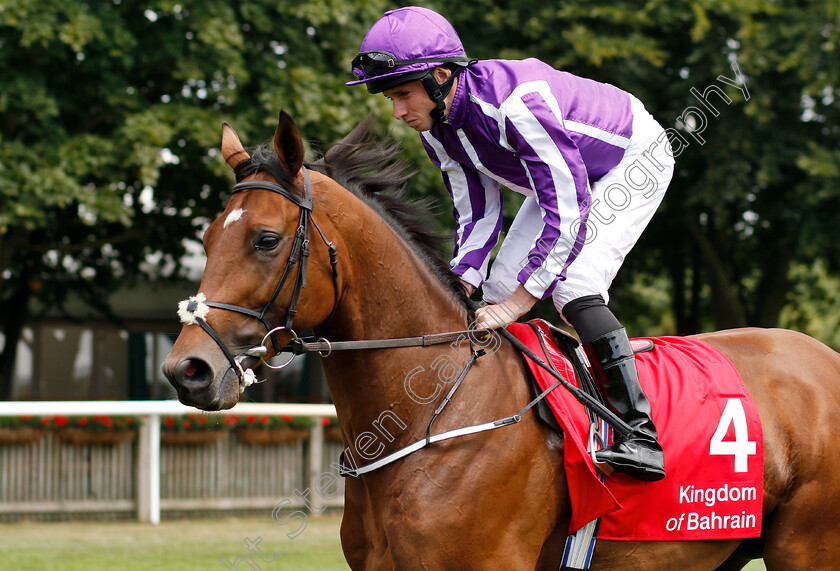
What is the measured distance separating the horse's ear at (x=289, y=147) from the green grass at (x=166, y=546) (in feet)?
15.4

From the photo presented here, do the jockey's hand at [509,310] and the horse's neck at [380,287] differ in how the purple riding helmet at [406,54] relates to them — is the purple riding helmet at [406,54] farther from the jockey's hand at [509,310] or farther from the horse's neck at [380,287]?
the jockey's hand at [509,310]

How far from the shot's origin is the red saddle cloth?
316cm

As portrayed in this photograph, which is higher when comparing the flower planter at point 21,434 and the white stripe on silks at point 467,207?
the white stripe on silks at point 467,207

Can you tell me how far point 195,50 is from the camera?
33.2 ft

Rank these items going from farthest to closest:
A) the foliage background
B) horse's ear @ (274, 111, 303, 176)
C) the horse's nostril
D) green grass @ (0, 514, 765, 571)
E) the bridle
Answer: the foliage background
green grass @ (0, 514, 765, 571)
horse's ear @ (274, 111, 303, 176)
the bridle
the horse's nostril

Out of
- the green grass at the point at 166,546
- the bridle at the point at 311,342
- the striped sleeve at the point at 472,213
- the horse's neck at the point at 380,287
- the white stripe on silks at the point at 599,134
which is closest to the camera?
the bridle at the point at 311,342

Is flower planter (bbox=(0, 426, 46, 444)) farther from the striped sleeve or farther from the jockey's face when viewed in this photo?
the jockey's face

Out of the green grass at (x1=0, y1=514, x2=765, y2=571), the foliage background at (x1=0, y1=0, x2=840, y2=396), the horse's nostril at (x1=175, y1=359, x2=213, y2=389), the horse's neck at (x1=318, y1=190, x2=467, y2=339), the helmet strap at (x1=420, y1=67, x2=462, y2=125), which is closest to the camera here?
the horse's nostril at (x1=175, y1=359, x2=213, y2=389)

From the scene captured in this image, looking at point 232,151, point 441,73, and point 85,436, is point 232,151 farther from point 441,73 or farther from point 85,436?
point 85,436

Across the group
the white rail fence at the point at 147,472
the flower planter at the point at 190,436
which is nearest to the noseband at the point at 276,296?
the white rail fence at the point at 147,472

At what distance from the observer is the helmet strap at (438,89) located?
319 centimetres

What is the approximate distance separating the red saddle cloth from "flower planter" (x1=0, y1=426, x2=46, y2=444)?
24.4 feet

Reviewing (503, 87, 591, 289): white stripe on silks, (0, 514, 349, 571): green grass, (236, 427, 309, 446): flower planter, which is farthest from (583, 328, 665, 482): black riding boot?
(236, 427, 309, 446): flower planter

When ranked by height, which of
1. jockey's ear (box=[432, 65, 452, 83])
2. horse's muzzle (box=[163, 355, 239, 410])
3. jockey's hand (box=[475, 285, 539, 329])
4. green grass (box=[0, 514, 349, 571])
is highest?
jockey's ear (box=[432, 65, 452, 83])
